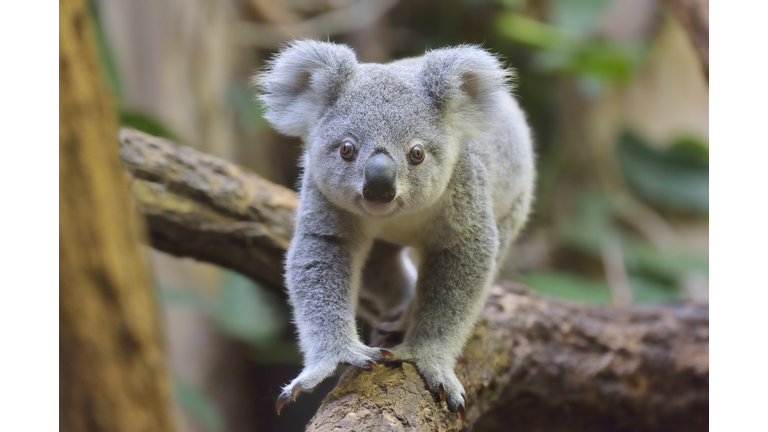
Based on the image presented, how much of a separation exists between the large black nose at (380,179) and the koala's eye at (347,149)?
126mm

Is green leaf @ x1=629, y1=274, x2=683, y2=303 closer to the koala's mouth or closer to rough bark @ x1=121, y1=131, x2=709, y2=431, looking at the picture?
rough bark @ x1=121, y1=131, x2=709, y2=431

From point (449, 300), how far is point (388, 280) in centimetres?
77

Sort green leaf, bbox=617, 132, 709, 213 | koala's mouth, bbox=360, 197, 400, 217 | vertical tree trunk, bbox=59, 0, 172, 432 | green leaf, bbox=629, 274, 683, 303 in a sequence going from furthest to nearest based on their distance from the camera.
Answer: green leaf, bbox=617, 132, 709, 213 → green leaf, bbox=629, 274, 683, 303 → koala's mouth, bbox=360, 197, 400, 217 → vertical tree trunk, bbox=59, 0, 172, 432

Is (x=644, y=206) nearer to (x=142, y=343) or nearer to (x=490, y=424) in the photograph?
(x=490, y=424)

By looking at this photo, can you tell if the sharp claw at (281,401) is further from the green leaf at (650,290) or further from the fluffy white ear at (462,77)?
the green leaf at (650,290)

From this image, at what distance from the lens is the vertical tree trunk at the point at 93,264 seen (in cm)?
127

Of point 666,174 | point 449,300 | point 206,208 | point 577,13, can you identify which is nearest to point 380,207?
point 449,300

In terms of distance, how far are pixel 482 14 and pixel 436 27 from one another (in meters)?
0.50

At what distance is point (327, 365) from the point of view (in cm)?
213

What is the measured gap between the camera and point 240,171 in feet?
11.2

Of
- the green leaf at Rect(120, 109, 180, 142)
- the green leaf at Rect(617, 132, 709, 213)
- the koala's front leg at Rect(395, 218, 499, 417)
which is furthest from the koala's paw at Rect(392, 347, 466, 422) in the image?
the green leaf at Rect(617, 132, 709, 213)

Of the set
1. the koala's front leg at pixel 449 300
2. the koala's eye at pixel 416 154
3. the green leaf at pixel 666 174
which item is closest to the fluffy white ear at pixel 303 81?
the koala's eye at pixel 416 154

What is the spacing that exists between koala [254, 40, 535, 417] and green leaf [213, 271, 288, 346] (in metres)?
2.38

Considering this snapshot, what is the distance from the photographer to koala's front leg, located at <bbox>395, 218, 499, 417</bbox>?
2304 mm
